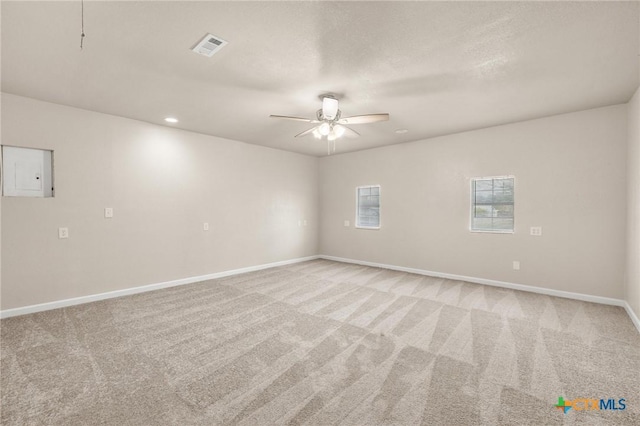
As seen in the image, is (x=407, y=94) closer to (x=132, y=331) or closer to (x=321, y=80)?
(x=321, y=80)

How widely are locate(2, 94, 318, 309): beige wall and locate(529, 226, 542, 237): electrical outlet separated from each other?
15.4ft

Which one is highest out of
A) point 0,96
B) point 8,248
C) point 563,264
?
point 0,96

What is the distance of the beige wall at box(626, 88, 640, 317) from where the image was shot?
124 inches

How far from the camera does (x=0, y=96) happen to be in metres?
3.29

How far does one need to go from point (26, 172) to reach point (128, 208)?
1162 mm

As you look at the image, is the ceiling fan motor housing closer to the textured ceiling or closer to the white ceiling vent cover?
the textured ceiling

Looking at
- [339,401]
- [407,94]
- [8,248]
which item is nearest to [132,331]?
[8,248]

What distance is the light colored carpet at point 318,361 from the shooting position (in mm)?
1799

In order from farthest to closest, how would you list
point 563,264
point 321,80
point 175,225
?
point 175,225 < point 563,264 < point 321,80

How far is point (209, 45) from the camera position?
7.53 feet

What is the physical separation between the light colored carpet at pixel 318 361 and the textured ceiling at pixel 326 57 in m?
2.63

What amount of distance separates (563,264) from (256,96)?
16.0 ft

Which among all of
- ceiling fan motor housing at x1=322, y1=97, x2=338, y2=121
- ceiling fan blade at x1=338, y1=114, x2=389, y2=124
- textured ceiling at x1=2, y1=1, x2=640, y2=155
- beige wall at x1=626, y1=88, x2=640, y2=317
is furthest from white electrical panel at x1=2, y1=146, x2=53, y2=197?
beige wall at x1=626, y1=88, x2=640, y2=317

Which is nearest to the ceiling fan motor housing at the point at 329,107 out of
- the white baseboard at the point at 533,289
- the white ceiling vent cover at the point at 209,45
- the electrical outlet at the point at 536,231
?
the white ceiling vent cover at the point at 209,45
